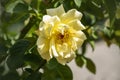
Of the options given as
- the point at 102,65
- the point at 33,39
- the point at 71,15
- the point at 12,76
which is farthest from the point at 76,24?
the point at 102,65

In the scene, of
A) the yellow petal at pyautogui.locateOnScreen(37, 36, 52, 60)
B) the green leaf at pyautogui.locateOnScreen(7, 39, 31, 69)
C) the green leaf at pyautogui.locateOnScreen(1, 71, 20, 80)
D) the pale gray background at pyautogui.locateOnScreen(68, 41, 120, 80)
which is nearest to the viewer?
the yellow petal at pyautogui.locateOnScreen(37, 36, 52, 60)

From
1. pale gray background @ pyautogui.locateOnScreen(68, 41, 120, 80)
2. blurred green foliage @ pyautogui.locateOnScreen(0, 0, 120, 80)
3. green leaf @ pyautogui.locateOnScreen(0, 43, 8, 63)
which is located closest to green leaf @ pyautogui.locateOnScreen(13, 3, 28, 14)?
blurred green foliage @ pyautogui.locateOnScreen(0, 0, 120, 80)

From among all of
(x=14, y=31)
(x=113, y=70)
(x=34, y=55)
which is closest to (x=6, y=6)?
(x=34, y=55)

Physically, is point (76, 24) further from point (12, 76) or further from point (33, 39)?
point (12, 76)

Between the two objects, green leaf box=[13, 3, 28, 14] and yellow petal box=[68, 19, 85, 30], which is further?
green leaf box=[13, 3, 28, 14]

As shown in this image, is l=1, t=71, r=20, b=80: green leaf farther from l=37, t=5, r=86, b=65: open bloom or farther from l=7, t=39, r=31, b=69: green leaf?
l=37, t=5, r=86, b=65: open bloom

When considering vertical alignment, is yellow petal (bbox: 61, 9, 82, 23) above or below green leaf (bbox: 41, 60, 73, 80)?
above

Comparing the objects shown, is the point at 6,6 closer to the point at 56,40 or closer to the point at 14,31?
the point at 56,40

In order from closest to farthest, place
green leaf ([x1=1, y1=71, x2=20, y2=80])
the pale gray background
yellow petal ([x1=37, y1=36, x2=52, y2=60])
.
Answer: yellow petal ([x1=37, y1=36, x2=52, y2=60]) → green leaf ([x1=1, y1=71, x2=20, y2=80]) → the pale gray background
